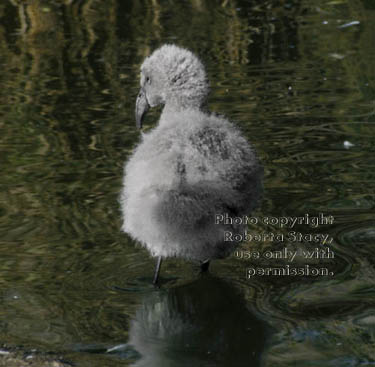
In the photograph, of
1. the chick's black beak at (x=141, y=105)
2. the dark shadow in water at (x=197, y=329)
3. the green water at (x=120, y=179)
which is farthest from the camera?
the chick's black beak at (x=141, y=105)

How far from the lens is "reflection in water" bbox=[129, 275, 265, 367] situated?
3.39 meters

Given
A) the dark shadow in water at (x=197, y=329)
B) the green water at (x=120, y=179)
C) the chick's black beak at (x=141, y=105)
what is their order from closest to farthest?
the dark shadow in water at (x=197, y=329) → the green water at (x=120, y=179) → the chick's black beak at (x=141, y=105)

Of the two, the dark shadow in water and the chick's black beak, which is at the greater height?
the chick's black beak

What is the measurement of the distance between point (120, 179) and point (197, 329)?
1.89 metres

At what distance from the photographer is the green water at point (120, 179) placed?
3594mm

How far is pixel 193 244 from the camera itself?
384 centimetres

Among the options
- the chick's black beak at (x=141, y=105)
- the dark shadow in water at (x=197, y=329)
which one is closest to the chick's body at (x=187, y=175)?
the dark shadow in water at (x=197, y=329)

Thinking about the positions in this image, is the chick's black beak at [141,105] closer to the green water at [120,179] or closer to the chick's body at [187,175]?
the chick's body at [187,175]

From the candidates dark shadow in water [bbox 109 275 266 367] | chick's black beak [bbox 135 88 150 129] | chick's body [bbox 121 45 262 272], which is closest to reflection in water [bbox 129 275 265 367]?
dark shadow in water [bbox 109 275 266 367]

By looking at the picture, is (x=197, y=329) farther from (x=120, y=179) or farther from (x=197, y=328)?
(x=120, y=179)

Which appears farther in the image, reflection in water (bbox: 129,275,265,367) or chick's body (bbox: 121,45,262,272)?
chick's body (bbox: 121,45,262,272)

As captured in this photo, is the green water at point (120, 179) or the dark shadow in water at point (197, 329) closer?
the dark shadow in water at point (197, 329)

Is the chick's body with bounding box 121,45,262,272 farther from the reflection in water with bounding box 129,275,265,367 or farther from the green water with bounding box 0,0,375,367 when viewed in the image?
the green water with bounding box 0,0,375,367

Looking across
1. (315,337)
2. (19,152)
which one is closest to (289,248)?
(315,337)
